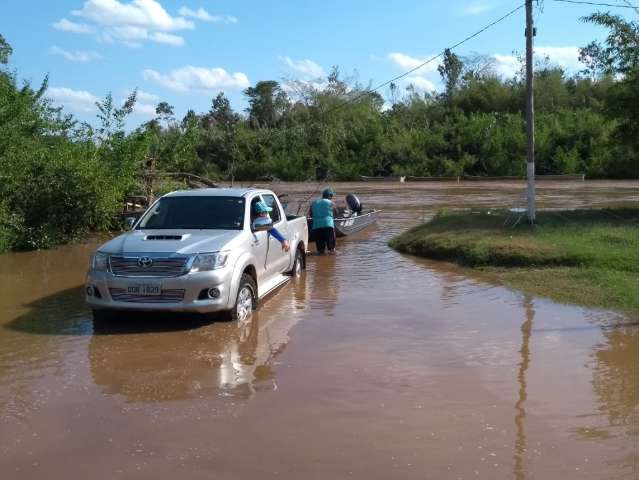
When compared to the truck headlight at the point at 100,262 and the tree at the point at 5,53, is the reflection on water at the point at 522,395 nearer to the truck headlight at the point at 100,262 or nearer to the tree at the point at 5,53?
the truck headlight at the point at 100,262

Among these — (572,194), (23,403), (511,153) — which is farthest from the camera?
(511,153)

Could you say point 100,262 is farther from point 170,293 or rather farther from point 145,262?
point 170,293

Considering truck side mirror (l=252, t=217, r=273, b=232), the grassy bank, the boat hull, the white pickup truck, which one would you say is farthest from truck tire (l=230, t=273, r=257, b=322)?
the boat hull

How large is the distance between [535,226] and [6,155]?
11720 millimetres

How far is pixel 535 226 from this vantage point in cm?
1597

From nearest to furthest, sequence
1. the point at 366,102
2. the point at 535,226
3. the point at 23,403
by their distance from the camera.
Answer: the point at 23,403
the point at 535,226
the point at 366,102

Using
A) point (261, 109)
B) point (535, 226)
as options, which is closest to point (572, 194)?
point (535, 226)

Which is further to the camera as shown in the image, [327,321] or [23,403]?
[327,321]

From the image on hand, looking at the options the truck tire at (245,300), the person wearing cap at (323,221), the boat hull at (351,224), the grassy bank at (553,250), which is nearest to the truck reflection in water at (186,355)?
the truck tire at (245,300)

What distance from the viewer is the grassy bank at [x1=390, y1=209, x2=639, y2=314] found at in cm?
1084

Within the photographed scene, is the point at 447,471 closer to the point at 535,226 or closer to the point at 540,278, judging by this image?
the point at 540,278

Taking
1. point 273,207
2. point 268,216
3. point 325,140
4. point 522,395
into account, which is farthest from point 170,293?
point 325,140

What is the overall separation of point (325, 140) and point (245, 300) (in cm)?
5015

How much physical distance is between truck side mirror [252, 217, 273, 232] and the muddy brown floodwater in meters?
1.13
